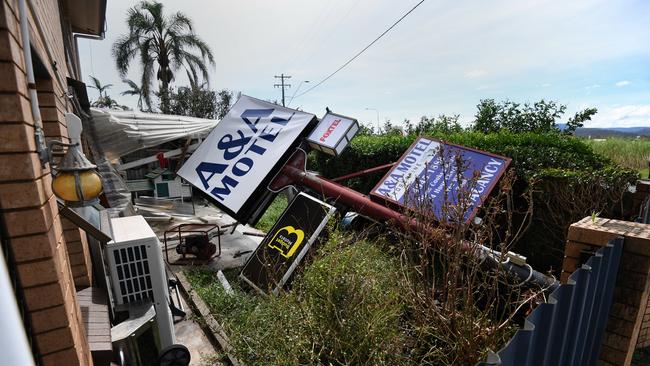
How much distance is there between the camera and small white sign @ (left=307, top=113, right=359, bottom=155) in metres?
6.19

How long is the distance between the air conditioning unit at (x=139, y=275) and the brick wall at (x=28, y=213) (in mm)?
1926

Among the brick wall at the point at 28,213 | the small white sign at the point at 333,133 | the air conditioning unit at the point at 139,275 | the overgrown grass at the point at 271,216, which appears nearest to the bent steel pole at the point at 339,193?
the small white sign at the point at 333,133

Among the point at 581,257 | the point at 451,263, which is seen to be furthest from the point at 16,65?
the point at 581,257

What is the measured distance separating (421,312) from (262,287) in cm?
264

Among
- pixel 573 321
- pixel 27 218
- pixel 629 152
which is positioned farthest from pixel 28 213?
pixel 629 152

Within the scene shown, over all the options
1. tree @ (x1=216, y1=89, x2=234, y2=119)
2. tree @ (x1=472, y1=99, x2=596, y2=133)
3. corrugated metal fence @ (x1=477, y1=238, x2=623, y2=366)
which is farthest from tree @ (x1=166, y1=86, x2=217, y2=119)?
corrugated metal fence @ (x1=477, y1=238, x2=623, y2=366)

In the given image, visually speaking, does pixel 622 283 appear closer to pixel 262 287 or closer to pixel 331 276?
pixel 331 276

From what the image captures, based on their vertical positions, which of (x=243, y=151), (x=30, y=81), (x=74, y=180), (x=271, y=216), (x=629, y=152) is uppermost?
(x=30, y=81)

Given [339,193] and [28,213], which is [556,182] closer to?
[339,193]

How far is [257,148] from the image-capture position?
631cm

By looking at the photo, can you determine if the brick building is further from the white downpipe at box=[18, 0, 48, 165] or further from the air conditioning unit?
the air conditioning unit

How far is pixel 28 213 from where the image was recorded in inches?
57.9

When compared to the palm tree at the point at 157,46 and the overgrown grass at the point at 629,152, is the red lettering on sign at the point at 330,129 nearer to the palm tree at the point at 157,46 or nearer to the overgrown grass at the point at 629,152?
the overgrown grass at the point at 629,152

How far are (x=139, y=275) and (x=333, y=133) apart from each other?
4056mm
